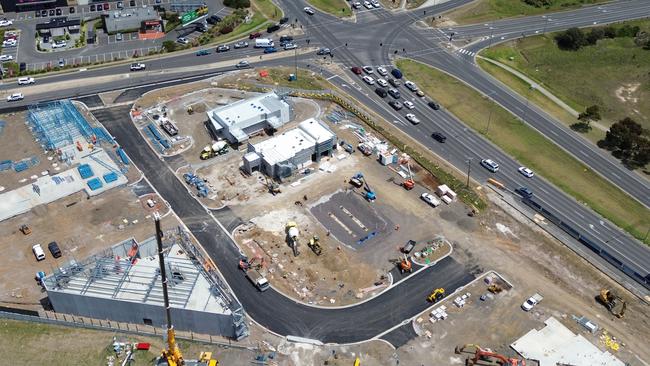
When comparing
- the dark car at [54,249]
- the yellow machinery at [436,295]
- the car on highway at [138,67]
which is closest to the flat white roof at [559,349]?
the yellow machinery at [436,295]

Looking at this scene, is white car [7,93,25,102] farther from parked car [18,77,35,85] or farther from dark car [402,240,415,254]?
dark car [402,240,415,254]

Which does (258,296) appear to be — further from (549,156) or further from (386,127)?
(549,156)

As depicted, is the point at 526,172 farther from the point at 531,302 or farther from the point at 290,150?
the point at 290,150

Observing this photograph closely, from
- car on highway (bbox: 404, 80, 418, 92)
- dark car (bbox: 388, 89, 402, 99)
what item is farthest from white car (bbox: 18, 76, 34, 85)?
car on highway (bbox: 404, 80, 418, 92)

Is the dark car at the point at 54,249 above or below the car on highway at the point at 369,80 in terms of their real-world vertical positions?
below

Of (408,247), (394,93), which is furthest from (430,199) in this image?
(394,93)

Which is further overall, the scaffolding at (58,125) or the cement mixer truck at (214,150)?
the scaffolding at (58,125)

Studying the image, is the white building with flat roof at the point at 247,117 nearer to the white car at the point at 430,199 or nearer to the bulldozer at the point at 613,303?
the white car at the point at 430,199
